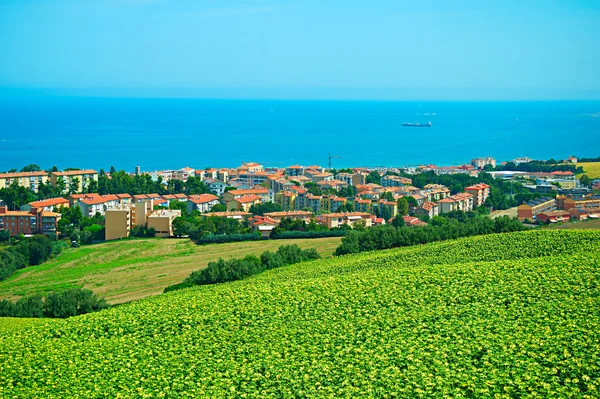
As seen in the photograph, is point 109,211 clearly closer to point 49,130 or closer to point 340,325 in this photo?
point 340,325

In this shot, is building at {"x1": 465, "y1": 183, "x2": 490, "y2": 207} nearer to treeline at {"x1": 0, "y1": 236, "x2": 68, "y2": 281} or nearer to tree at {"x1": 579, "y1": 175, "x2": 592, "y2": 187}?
tree at {"x1": 579, "y1": 175, "x2": 592, "y2": 187}

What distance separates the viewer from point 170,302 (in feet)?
47.0

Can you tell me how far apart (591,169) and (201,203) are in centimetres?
3415

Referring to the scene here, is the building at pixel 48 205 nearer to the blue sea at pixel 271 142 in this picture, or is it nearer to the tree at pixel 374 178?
the tree at pixel 374 178

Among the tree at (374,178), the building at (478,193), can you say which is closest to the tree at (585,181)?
the building at (478,193)

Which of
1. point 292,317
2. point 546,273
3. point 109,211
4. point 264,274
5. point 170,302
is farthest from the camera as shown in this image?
point 109,211

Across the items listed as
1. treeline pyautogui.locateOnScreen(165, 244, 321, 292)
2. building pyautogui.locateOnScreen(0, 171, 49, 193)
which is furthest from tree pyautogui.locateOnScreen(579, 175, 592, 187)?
building pyautogui.locateOnScreen(0, 171, 49, 193)

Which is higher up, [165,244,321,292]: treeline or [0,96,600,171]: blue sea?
[0,96,600,171]: blue sea

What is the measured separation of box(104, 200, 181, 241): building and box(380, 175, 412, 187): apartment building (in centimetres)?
2265

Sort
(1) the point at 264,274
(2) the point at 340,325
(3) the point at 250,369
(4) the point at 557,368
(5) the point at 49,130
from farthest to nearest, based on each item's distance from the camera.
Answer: (5) the point at 49,130 < (1) the point at 264,274 < (2) the point at 340,325 < (3) the point at 250,369 < (4) the point at 557,368

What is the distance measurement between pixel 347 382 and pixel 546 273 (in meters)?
6.06

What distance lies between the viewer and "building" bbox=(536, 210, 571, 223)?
32594 millimetres

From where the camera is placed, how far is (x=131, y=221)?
109 ft

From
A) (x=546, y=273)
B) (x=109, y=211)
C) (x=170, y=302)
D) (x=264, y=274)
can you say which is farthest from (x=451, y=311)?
(x=109, y=211)
